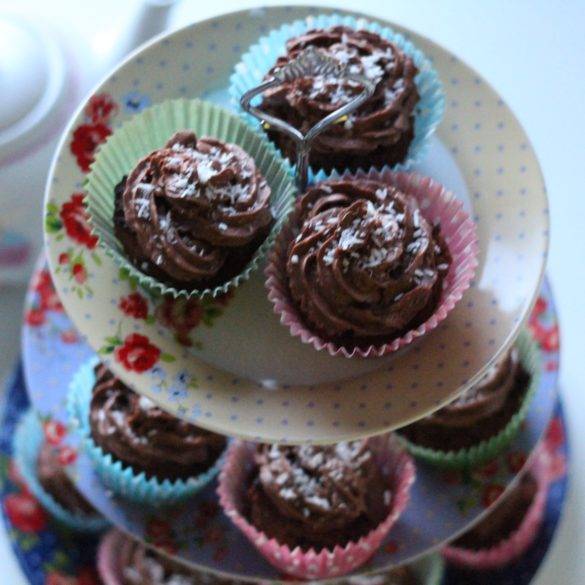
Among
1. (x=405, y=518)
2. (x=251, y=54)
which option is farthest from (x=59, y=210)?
(x=405, y=518)

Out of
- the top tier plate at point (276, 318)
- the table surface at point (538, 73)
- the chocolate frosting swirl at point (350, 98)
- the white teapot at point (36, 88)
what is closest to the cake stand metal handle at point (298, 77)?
the chocolate frosting swirl at point (350, 98)

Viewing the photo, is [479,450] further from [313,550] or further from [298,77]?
[298,77]

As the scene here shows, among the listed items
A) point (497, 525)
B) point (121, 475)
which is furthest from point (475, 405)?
point (121, 475)

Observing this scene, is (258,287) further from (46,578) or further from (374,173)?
(46,578)

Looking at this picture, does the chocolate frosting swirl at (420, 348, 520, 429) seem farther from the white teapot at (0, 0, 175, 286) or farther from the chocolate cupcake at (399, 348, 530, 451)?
the white teapot at (0, 0, 175, 286)

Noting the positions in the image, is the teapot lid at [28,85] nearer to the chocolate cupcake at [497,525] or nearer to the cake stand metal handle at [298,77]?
the cake stand metal handle at [298,77]

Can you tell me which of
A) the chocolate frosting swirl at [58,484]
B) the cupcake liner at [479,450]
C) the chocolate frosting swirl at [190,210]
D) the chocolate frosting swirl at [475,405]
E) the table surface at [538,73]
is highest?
the chocolate frosting swirl at [190,210]

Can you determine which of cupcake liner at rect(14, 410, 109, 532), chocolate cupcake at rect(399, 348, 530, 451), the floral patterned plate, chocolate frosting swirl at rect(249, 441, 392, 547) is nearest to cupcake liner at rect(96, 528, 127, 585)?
cupcake liner at rect(14, 410, 109, 532)
